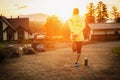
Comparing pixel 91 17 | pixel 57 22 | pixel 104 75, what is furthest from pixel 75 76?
pixel 91 17

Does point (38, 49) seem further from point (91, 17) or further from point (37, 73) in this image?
point (91, 17)

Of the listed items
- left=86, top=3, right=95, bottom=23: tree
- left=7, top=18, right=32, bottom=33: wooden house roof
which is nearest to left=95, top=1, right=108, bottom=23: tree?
left=86, top=3, right=95, bottom=23: tree

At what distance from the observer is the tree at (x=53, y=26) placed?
68.5 metres

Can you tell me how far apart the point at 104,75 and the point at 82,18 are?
313 cm

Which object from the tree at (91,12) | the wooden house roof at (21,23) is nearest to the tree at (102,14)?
the tree at (91,12)

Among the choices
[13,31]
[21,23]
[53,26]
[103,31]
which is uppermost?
[21,23]

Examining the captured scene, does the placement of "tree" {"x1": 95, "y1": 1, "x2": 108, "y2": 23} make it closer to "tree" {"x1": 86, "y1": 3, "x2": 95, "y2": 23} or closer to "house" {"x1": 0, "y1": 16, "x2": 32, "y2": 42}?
"tree" {"x1": 86, "y1": 3, "x2": 95, "y2": 23}

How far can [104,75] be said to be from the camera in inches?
294

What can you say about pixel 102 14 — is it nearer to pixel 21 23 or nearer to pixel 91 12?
pixel 91 12

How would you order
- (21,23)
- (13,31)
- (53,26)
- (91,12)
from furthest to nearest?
(91,12)
(53,26)
(21,23)
(13,31)

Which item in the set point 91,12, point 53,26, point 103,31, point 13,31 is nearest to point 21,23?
point 13,31

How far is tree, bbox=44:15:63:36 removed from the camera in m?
68.5

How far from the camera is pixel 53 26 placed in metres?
69.6

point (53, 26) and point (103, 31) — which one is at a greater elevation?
point (53, 26)
